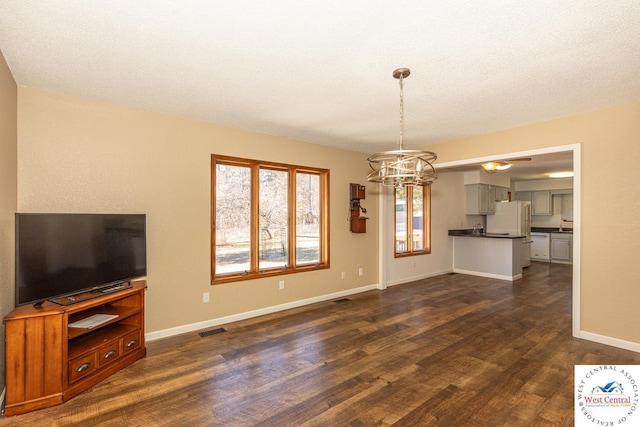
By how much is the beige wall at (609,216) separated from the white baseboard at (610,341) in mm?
35

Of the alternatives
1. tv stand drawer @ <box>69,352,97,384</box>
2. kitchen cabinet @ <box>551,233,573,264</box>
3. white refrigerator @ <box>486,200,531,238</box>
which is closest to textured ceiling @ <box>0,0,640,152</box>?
tv stand drawer @ <box>69,352,97,384</box>

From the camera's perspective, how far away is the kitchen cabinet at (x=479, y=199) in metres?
7.80

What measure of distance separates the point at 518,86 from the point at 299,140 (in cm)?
295

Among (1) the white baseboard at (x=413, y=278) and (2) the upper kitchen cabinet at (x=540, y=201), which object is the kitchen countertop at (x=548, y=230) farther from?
(1) the white baseboard at (x=413, y=278)

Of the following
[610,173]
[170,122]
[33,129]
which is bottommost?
[610,173]

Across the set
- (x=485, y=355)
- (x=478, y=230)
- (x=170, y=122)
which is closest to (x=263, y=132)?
(x=170, y=122)

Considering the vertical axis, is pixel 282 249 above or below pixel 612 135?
below

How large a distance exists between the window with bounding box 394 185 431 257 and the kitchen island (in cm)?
96

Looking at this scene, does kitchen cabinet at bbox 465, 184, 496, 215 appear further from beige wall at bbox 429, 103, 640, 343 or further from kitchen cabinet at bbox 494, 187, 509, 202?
beige wall at bbox 429, 103, 640, 343

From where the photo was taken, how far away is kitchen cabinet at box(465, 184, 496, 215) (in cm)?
780

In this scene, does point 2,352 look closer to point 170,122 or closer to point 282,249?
point 170,122

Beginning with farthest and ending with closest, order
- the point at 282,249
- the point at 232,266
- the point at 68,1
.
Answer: the point at 282,249 → the point at 232,266 → the point at 68,1

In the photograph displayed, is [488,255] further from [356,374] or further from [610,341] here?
[356,374]

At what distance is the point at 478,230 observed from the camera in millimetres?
8281
